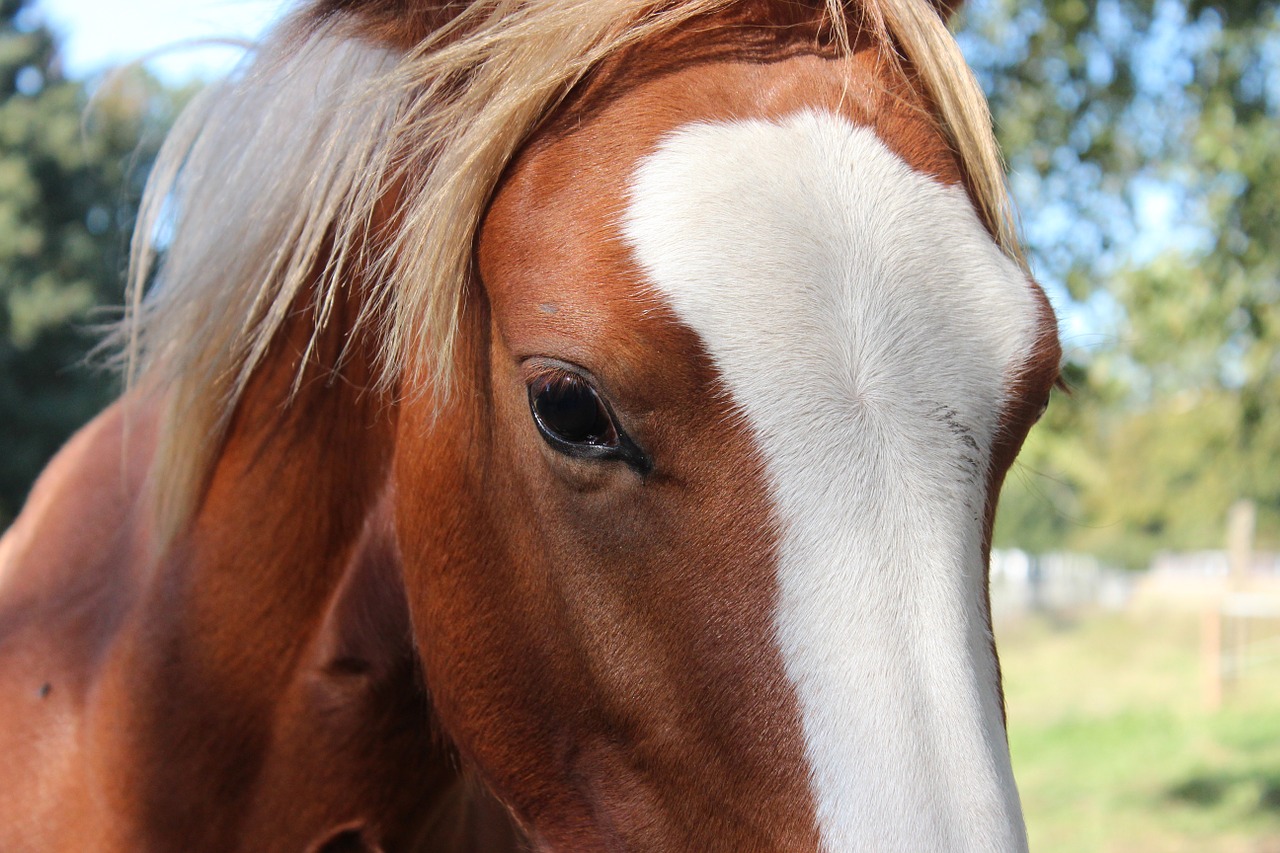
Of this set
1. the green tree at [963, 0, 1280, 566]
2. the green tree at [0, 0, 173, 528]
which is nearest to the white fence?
the green tree at [963, 0, 1280, 566]

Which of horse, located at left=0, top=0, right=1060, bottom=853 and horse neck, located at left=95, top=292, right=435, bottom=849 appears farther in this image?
horse neck, located at left=95, top=292, right=435, bottom=849

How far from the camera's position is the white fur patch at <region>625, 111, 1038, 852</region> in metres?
1.03

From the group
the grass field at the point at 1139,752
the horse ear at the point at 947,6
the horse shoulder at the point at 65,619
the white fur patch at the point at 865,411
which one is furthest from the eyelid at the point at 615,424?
the grass field at the point at 1139,752

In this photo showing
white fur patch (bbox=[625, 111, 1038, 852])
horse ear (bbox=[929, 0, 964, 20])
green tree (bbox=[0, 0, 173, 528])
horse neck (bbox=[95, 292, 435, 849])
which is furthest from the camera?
green tree (bbox=[0, 0, 173, 528])

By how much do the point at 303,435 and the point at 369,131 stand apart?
48cm

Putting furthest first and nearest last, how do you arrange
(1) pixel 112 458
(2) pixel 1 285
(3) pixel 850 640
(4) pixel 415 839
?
1. (2) pixel 1 285
2. (1) pixel 112 458
3. (4) pixel 415 839
4. (3) pixel 850 640

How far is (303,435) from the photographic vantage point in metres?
1.61

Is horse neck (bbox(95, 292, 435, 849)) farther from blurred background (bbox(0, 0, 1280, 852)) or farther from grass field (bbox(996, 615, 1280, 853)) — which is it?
grass field (bbox(996, 615, 1280, 853))

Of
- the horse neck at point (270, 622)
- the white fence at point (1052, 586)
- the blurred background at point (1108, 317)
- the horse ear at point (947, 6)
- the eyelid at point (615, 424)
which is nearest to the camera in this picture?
the eyelid at point (615, 424)

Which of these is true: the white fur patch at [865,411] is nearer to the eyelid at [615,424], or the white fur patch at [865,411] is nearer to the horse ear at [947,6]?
the eyelid at [615,424]

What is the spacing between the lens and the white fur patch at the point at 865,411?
1031 mm

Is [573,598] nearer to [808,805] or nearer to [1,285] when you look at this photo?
[808,805]

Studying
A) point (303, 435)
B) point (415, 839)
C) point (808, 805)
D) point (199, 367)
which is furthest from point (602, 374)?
point (415, 839)

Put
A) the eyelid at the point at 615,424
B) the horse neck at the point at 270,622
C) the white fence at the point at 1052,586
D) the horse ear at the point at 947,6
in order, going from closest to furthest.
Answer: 1. the eyelid at the point at 615,424
2. the horse neck at the point at 270,622
3. the horse ear at the point at 947,6
4. the white fence at the point at 1052,586
